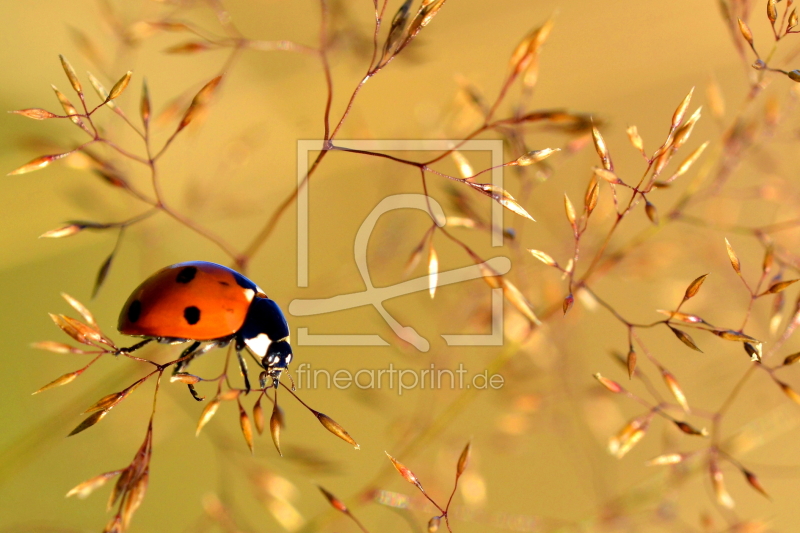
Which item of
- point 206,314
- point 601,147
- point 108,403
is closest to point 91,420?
point 108,403

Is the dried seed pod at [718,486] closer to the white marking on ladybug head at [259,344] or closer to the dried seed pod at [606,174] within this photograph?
the dried seed pod at [606,174]

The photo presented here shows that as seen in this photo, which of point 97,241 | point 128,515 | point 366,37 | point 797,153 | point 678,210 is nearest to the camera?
point 128,515

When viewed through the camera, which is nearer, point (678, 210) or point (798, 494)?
point (678, 210)

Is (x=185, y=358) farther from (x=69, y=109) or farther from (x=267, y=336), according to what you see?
(x=69, y=109)

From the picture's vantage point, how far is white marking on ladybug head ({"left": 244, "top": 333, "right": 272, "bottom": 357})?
2.51 feet

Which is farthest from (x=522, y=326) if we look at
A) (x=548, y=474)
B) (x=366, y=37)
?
(x=366, y=37)

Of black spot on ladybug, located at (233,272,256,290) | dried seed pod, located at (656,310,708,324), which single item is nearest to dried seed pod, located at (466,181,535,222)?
dried seed pod, located at (656,310,708,324)

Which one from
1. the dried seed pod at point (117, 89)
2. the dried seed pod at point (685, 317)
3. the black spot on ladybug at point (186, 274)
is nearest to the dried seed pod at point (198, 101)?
the dried seed pod at point (117, 89)

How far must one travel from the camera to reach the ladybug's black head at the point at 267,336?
0.77m

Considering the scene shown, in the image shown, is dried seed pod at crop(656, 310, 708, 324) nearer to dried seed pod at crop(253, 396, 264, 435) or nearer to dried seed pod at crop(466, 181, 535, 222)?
dried seed pod at crop(466, 181, 535, 222)

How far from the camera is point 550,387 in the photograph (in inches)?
35.9

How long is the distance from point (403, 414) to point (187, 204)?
0.50m

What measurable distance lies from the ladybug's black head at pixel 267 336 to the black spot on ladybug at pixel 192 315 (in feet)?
0.22

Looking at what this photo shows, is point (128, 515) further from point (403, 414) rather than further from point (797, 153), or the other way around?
point (797, 153)
